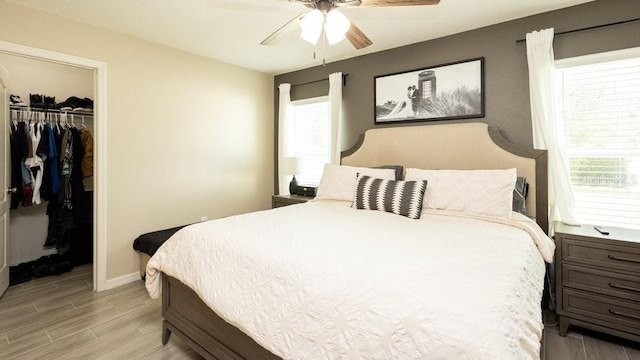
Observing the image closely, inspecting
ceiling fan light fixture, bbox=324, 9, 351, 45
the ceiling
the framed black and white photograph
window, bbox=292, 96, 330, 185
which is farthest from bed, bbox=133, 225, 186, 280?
the framed black and white photograph

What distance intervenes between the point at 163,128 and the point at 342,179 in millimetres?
2014

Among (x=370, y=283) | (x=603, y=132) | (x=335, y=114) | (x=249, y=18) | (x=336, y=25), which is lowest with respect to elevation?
(x=370, y=283)

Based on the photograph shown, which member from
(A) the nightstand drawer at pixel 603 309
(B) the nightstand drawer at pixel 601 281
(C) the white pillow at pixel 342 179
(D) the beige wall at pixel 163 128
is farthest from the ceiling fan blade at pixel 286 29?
(A) the nightstand drawer at pixel 603 309

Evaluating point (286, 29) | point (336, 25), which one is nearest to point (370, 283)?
point (336, 25)

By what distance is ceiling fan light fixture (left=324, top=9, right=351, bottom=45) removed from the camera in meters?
1.79

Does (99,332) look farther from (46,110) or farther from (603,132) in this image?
(603,132)

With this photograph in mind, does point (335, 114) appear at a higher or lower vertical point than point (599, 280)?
higher

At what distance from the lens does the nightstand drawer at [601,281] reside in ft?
6.31

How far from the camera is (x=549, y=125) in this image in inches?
96.7

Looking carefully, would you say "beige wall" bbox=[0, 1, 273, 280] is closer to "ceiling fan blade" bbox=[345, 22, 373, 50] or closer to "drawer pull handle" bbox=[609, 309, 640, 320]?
"ceiling fan blade" bbox=[345, 22, 373, 50]

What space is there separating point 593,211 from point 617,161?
1.36 feet

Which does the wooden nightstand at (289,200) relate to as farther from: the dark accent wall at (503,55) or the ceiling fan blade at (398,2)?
the ceiling fan blade at (398,2)

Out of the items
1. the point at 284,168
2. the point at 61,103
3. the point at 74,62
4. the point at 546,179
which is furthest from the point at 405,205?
the point at 61,103

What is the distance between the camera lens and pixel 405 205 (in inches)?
93.5
